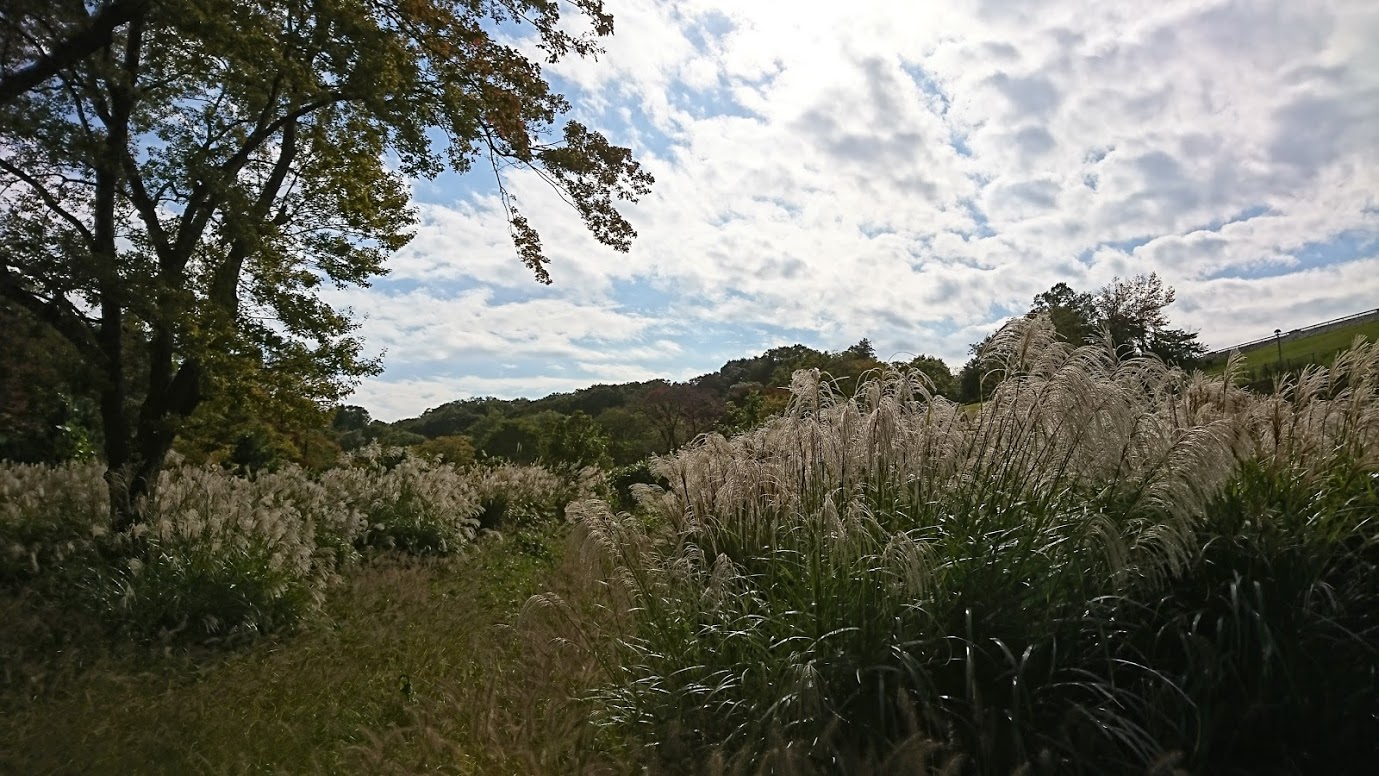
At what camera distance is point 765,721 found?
2896 millimetres

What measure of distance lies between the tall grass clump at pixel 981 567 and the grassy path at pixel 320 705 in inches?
21.0

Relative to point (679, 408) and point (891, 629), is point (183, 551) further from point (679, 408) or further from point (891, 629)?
point (679, 408)

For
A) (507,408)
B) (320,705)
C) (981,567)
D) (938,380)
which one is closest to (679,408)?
(507,408)

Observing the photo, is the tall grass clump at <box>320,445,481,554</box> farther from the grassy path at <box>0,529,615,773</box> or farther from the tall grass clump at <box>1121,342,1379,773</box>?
the tall grass clump at <box>1121,342,1379,773</box>

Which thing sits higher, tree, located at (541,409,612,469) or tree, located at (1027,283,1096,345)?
tree, located at (1027,283,1096,345)

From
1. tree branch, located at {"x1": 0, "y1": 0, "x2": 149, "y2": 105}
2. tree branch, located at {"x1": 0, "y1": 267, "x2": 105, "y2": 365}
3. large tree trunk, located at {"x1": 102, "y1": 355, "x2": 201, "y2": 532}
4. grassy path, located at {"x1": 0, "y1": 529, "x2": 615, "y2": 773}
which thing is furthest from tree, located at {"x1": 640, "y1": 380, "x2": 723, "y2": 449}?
tree branch, located at {"x1": 0, "y1": 0, "x2": 149, "y2": 105}

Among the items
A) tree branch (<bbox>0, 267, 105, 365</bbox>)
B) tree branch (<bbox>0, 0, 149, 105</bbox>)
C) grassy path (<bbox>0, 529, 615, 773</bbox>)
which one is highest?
tree branch (<bbox>0, 0, 149, 105</bbox>)

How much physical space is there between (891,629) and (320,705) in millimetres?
3045

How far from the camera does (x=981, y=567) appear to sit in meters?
3.05

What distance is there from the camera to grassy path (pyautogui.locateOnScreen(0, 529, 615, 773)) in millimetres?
Answer: 3121

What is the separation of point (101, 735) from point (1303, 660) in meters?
5.05

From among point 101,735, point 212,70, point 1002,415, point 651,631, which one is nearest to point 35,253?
point 212,70

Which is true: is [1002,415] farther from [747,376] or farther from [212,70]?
[747,376]

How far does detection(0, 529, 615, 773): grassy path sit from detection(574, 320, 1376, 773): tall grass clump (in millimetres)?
534
